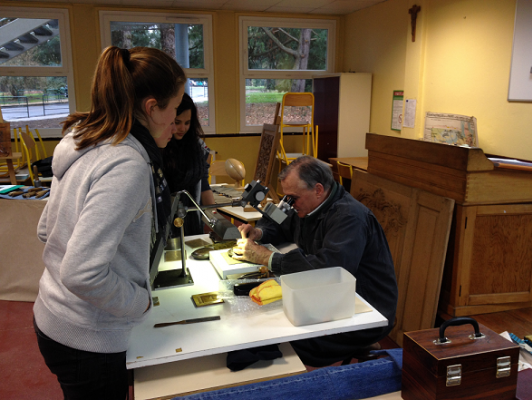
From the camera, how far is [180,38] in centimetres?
625

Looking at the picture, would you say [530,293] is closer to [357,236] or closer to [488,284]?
[488,284]

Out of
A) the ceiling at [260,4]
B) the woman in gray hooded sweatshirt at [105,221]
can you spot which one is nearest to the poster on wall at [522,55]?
the ceiling at [260,4]

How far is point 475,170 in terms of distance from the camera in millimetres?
2406

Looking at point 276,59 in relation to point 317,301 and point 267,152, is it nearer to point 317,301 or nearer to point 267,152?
point 267,152

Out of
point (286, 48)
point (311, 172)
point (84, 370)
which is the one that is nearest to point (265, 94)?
point (286, 48)

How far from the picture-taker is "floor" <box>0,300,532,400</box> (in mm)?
2402

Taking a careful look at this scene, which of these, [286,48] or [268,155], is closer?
[268,155]

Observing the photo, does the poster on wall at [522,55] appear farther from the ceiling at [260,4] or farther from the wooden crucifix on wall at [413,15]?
the ceiling at [260,4]

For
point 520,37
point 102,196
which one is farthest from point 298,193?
point 520,37

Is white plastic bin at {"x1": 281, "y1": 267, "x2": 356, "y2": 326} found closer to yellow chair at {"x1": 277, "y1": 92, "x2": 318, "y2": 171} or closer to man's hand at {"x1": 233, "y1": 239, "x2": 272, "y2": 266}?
man's hand at {"x1": 233, "y1": 239, "x2": 272, "y2": 266}

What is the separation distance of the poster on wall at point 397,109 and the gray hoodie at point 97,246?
4726mm

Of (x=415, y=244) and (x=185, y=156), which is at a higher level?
(x=185, y=156)

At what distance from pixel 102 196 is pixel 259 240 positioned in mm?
1465

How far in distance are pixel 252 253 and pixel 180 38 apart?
16.9 ft
